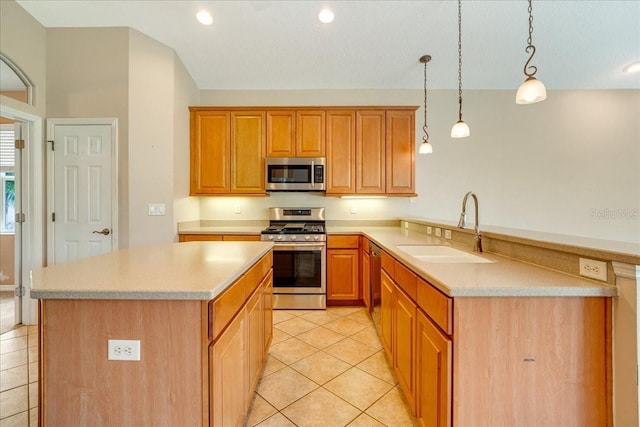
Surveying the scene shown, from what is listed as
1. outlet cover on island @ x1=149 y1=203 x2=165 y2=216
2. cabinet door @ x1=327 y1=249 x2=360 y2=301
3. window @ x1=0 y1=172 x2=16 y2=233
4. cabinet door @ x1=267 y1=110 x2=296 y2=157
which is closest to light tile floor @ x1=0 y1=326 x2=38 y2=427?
outlet cover on island @ x1=149 y1=203 x2=165 y2=216

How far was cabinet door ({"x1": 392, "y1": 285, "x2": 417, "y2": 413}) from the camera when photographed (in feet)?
4.85

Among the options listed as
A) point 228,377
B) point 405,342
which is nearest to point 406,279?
point 405,342

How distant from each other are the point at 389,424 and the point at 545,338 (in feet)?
3.25

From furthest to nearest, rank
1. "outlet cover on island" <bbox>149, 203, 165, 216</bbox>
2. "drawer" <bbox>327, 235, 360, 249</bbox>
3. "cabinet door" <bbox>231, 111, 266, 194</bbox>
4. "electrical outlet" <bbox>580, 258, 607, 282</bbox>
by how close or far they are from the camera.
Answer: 1. "cabinet door" <bbox>231, 111, 266, 194</bbox>
2. "drawer" <bbox>327, 235, 360, 249</bbox>
3. "outlet cover on island" <bbox>149, 203, 165, 216</bbox>
4. "electrical outlet" <bbox>580, 258, 607, 282</bbox>

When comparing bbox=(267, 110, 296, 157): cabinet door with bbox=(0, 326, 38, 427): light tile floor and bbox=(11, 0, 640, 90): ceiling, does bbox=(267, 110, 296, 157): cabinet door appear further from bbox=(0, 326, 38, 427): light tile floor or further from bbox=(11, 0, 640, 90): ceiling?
bbox=(0, 326, 38, 427): light tile floor

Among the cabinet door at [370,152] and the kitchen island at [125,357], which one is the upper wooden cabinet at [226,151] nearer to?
the cabinet door at [370,152]

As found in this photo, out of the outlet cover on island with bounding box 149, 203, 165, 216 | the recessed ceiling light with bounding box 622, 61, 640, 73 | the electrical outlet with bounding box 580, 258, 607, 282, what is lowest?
the electrical outlet with bounding box 580, 258, 607, 282

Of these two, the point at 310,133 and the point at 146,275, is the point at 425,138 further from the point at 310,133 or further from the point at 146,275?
the point at 146,275

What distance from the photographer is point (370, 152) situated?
3498 millimetres

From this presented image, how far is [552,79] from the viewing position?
11.9ft

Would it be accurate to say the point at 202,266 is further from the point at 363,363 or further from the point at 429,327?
the point at 363,363

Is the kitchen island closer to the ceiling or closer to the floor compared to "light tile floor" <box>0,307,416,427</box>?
closer to the ceiling

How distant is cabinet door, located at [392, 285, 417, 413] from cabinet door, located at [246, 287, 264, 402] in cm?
91

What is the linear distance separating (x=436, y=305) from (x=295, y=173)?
258 cm
